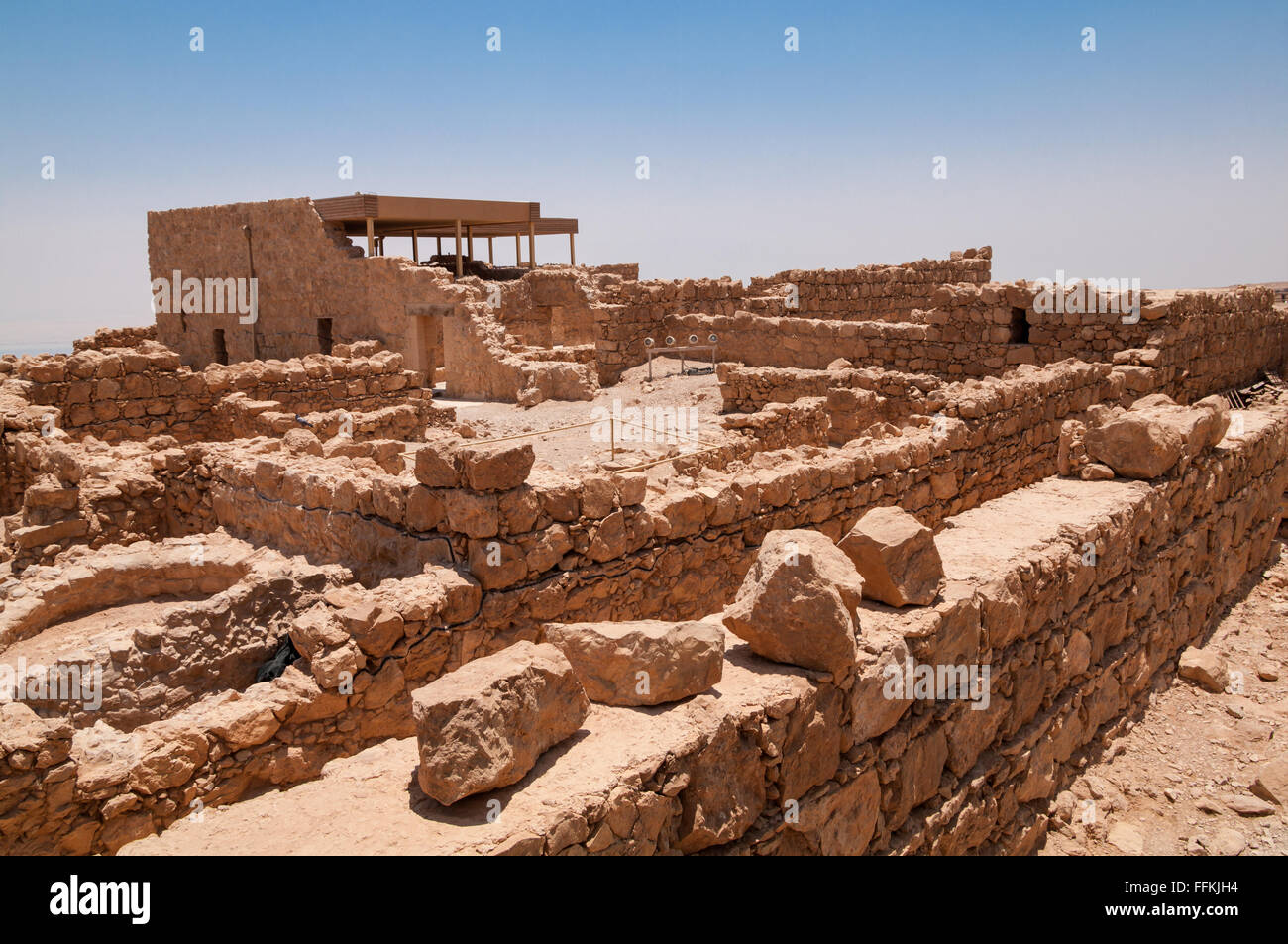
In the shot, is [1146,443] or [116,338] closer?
[1146,443]

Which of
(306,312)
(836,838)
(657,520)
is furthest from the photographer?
(306,312)

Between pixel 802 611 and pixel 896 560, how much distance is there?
0.82 m

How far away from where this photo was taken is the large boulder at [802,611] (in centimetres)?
364

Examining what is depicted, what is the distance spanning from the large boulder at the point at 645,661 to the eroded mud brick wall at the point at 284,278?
14.0m

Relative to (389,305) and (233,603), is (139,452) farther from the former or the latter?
(389,305)

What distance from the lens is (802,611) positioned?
3.65 metres

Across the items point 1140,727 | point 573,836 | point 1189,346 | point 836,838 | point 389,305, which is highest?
point 389,305

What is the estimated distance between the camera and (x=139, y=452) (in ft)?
29.1

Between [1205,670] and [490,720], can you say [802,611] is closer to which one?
[490,720]

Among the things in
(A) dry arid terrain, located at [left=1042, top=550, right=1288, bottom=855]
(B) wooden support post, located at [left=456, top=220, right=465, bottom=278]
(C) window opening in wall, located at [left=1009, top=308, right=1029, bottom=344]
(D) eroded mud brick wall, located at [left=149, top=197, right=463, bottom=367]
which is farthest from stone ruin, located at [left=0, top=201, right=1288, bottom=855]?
(B) wooden support post, located at [left=456, top=220, right=465, bottom=278]

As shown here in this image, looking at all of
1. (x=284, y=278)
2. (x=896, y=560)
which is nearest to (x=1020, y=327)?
(x=896, y=560)
